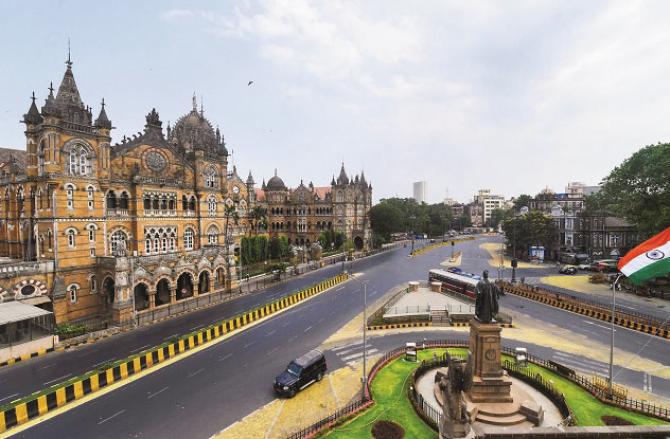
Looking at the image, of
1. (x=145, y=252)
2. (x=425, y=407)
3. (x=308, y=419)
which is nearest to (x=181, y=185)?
(x=145, y=252)

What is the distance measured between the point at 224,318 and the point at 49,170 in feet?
69.5

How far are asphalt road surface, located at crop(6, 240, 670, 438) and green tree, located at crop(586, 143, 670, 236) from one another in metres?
16.6

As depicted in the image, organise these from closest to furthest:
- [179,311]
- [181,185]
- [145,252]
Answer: [179,311] → [145,252] → [181,185]

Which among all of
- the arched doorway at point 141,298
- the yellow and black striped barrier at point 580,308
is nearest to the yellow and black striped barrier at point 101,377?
the arched doorway at point 141,298

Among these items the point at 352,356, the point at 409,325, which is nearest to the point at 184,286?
the point at 352,356

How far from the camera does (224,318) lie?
3219 cm

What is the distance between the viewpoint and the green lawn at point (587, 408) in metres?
15.0

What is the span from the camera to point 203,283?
4241 cm

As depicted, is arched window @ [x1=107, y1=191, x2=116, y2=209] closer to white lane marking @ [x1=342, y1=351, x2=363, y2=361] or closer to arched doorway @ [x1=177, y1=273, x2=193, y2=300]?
arched doorway @ [x1=177, y1=273, x2=193, y2=300]

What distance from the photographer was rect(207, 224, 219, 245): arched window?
47406 millimetres

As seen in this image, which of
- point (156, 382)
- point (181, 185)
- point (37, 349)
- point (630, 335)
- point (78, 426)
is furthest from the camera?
point (181, 185)

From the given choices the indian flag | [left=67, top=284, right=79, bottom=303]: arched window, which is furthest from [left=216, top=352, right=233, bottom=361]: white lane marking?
the indian flag

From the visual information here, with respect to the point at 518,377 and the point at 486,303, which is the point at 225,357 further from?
the point at 518,377

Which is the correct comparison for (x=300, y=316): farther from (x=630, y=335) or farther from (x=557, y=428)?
(x=630, y=335)
